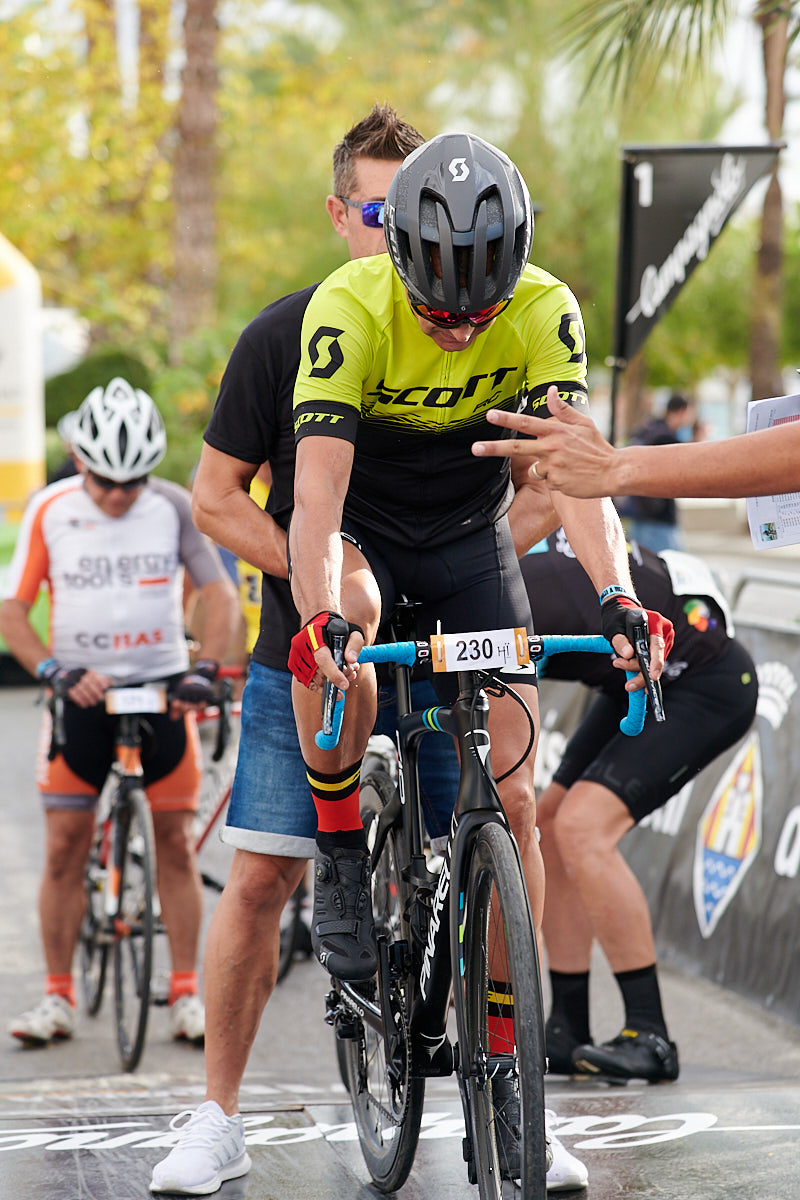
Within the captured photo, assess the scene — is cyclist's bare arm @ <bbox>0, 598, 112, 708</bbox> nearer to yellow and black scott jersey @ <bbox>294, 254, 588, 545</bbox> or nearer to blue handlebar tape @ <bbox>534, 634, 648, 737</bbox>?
yellow and black scott jersey @ <bbox>294, 254, 588, 545</bbox>

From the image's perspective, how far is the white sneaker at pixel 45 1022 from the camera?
18.1ft

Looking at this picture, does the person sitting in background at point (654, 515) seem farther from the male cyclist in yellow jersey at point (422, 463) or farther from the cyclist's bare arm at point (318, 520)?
the cyclist's bare arm at point (318, 520)

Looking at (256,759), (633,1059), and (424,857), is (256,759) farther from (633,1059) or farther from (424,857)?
(633,1059)

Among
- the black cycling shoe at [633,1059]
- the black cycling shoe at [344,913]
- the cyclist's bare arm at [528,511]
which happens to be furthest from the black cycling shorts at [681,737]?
the black cycling shoe at [344,913]

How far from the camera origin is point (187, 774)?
5703mm

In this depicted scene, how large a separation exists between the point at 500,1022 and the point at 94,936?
11.5ft

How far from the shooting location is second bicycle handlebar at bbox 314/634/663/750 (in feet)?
9.10

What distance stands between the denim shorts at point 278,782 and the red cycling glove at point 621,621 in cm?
80

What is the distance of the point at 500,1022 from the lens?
2.83 metres

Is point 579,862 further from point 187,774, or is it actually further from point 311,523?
point 311,523

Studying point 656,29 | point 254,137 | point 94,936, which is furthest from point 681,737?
point 254,137

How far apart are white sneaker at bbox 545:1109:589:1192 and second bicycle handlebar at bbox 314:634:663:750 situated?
106 centimetres

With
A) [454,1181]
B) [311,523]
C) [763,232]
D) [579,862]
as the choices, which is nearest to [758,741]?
[579,862]

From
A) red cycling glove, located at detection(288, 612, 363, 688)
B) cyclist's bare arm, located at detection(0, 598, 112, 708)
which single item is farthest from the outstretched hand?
cyclist's bare arm, located at detection(0, 598, 112, 708)
